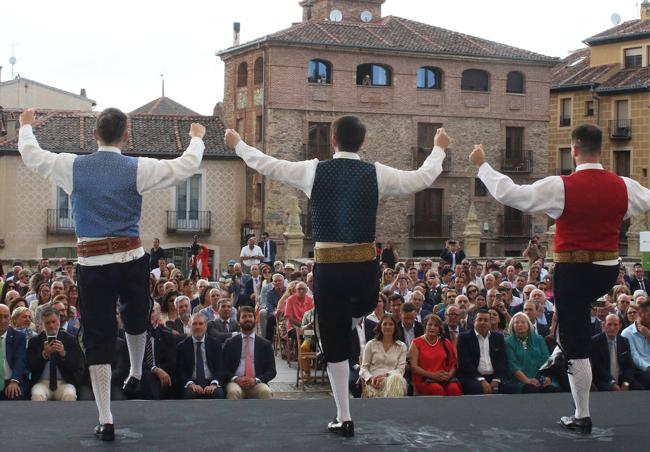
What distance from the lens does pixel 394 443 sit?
5.56 m

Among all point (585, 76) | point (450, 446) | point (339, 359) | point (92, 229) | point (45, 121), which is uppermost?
point (585, 76)

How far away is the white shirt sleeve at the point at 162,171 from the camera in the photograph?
18.4ft

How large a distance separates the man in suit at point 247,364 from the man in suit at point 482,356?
5.31 ft

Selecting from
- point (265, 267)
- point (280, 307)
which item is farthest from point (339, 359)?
point (265, 267)

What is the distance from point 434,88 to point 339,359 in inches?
1210

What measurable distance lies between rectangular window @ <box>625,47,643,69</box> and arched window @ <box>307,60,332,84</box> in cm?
1217

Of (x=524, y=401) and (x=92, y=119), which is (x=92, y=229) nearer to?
(x=524, y=401)

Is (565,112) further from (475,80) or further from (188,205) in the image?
Result: (188,205)

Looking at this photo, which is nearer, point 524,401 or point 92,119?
point 524,401

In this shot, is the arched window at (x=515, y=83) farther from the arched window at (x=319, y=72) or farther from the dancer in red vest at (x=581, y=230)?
the dancer in red vest at (x=581, y=230)

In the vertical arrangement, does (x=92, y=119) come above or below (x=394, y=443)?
above

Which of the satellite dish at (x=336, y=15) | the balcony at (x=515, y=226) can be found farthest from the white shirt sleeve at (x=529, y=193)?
the satellite dish at (x=336, y=15)

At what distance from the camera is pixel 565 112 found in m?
41.2

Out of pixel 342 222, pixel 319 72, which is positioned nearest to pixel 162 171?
pixel 342 222
